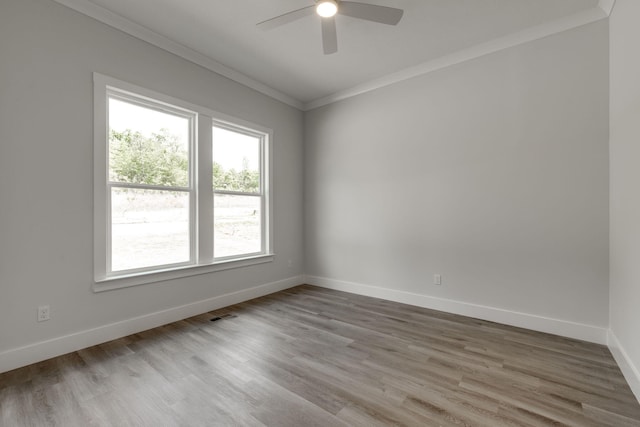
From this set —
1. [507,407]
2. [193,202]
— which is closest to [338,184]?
[193,202]

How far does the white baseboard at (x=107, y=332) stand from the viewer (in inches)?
84.7

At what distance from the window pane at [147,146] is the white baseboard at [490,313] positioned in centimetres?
276

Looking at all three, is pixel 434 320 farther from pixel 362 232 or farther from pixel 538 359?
pixel 362 232

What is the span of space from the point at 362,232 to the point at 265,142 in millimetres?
1972

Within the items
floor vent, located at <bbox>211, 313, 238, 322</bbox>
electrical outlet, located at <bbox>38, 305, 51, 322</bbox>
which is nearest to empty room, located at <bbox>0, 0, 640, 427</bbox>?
electrical outlet, located at <bbox>38, 305, 51, 322</bbox>

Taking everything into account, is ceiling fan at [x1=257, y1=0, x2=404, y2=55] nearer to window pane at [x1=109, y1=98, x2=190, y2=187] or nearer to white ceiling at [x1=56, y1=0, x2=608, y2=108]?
white ceiling at [x1=56, y1=0, x2=608, y2=108]

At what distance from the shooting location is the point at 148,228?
2.98 metres

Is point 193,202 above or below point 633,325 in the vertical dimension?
above

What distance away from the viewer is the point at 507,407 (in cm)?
170

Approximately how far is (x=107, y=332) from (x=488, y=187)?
406cm

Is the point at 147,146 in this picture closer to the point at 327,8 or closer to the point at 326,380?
the point at 327,8

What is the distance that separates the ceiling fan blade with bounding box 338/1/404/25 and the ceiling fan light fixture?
0.05 metres

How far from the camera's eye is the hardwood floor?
1.64m

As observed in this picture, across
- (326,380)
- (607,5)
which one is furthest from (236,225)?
(607,5)
